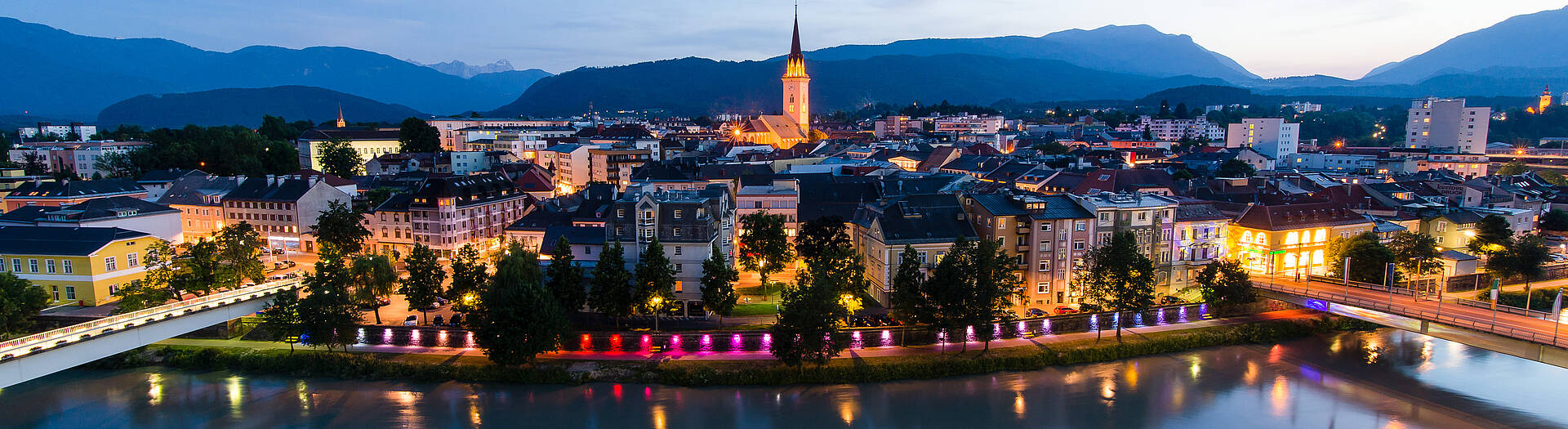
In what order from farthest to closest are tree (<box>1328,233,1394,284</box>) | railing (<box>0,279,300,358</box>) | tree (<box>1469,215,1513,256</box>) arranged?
tree (<box>1469,215,1513,256</box>), tree (<box>1328,233,1394,284</box>), railing (<box>0,279,300,358</box>)

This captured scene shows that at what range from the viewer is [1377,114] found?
13400cm

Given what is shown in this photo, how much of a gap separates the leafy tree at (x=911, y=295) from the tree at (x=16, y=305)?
977 inches

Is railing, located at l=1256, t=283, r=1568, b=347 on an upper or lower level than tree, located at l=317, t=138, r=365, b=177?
lower

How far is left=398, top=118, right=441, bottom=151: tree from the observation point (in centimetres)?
7438

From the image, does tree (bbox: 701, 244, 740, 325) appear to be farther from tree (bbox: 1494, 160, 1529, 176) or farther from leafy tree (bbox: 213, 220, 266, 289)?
tree (bbox: 1494, 160, 1529, 176)

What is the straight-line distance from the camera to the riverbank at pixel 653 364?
2172 cm

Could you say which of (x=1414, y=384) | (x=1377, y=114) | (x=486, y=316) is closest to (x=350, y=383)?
(x=486, y=316)

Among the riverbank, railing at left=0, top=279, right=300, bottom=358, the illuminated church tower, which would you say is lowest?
the riverbank

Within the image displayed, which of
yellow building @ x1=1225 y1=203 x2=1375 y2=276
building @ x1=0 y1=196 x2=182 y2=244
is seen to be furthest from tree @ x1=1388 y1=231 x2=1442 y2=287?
building @ x1=0 y1=196 x2=182 y2=244

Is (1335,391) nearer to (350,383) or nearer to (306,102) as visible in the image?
(350,383)

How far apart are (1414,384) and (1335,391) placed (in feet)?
8.34

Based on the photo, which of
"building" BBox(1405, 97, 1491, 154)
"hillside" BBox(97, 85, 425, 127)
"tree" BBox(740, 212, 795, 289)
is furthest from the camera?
"hillside" BBox(97, 85, 425, 127)

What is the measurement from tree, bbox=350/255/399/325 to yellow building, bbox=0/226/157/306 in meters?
8.12

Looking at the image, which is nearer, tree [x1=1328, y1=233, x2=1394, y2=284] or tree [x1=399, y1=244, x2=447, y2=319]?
tree [x1=399, y1=244, x2=447, y2=319]
